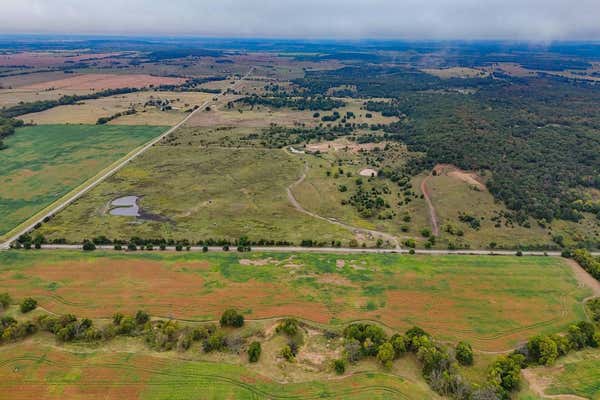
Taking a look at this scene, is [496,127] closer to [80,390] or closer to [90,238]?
[90,238]

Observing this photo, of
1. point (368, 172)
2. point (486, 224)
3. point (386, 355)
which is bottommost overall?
point (386, 355)

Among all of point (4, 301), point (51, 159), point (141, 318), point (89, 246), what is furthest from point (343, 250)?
point (51, 159)

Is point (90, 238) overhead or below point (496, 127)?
below

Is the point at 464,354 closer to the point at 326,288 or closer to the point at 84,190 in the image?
the point at 326,288

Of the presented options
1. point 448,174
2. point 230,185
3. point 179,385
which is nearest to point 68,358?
point 179,385

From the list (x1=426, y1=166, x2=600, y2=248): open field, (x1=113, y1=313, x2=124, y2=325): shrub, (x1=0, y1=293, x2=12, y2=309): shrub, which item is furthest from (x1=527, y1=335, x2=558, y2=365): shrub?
(x1=0, y1=293, x2=12, y2=309): shrub

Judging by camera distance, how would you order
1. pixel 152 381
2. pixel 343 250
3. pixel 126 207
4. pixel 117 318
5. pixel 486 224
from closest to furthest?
pixel 152 381 → pixel 117 318 → pixel 343 250 → pixel 486 224 → pixel 126 207

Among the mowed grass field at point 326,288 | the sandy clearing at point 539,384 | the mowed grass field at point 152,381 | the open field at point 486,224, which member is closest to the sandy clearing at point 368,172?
the open field at point 486,224

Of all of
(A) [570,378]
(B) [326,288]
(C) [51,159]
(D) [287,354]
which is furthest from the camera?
(C) [51,159]
